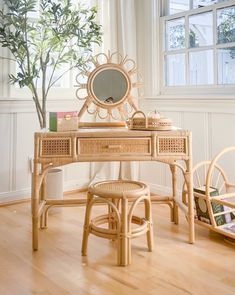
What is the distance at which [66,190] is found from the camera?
3822 mm

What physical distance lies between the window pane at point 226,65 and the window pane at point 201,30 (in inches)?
6.6

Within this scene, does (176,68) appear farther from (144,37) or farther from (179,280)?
(179,280)

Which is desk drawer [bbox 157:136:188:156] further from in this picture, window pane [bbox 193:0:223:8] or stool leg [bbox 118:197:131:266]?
window pane [bbox 193:0:223:8]

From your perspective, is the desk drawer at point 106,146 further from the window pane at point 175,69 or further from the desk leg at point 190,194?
the window pane at point 175,69

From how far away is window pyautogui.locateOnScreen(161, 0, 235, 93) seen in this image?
313 cm

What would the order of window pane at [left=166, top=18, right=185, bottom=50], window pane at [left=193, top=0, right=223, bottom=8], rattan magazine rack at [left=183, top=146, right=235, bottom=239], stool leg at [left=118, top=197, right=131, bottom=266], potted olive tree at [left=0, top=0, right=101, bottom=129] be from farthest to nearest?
window pane at [left=166, top=18, right=185, bottom=50] → window pane at [left=193, top=0, right=223, bottom=8] → potted olive tree at [left=0, top=0, right=101, bottom=129] → rattan magazine rack at [left=183, top=146, right=235, bottom=239] → stool leg at [left=118, top=197, right=131, bottom=266]

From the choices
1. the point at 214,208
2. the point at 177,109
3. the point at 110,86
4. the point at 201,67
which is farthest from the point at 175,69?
the point at 214,208

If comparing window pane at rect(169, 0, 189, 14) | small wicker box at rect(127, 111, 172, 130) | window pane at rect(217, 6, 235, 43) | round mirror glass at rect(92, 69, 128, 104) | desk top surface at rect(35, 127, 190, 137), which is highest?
window pane at rect(169, 0, 189, 14)

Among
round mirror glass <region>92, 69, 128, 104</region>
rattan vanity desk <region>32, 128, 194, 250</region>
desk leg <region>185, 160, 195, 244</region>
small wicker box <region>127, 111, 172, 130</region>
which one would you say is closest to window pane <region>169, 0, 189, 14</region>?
round mirror glass <region>92, 69, 128, 104</region>

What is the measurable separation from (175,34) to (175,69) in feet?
1.03

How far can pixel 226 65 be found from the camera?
10.4 feet

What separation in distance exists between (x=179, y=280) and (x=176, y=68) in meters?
2.15

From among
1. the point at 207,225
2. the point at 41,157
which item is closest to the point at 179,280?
the point at 207,225

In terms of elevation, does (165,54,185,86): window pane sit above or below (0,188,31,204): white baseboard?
above
